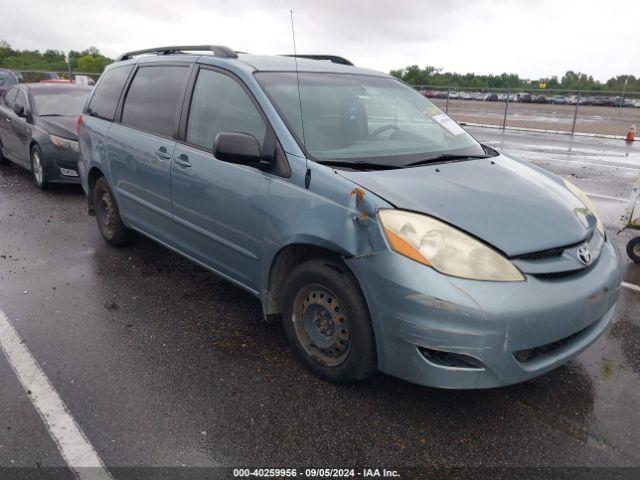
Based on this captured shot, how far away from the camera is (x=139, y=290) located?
434cm

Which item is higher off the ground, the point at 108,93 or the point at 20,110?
the point at 108,93

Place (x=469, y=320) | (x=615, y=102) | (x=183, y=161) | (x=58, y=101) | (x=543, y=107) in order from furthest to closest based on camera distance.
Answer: (x=543, y=107), (x=615, y=102), (x=58, y=101), (x=183, y=161), (x=469, y=320)

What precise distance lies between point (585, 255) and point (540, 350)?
0.56 meters

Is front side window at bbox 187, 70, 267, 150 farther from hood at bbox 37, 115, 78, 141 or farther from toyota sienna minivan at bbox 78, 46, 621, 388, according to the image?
hood at bbox 37, 115, 78, 141

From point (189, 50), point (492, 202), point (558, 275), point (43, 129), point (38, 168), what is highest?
point (189, 50)

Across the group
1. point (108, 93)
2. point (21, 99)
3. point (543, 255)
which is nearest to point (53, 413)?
point (543, 255)

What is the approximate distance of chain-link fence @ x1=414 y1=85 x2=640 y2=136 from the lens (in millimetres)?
24469

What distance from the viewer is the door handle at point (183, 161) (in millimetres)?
3747

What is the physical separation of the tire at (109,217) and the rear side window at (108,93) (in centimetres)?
65

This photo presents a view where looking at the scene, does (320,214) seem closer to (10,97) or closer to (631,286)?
(631,286)

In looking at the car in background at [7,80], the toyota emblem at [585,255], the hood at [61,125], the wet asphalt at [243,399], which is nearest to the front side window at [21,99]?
the hood at [61,125]

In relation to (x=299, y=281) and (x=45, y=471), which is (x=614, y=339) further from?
(x=45, y=471)

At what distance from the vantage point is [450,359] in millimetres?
2516

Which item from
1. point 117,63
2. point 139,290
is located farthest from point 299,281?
point 117,63
